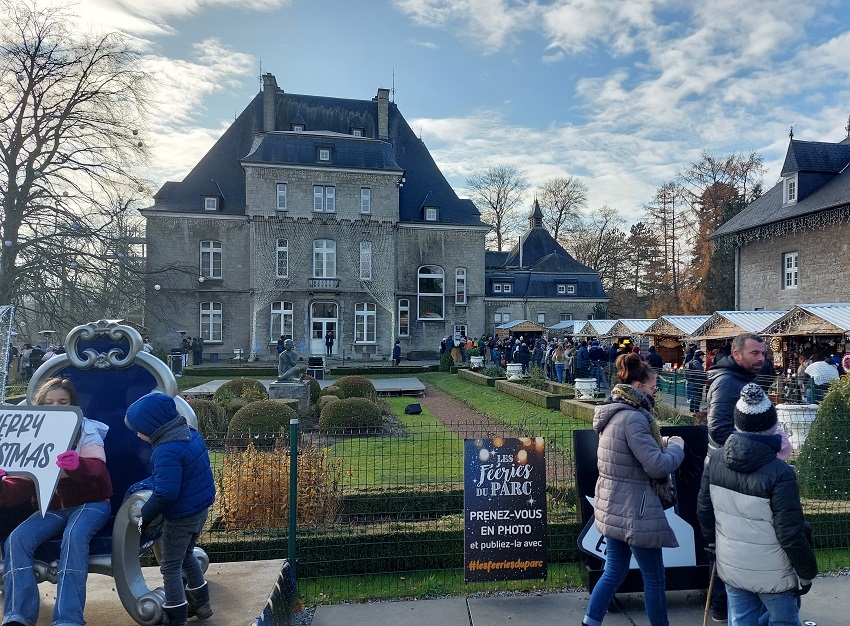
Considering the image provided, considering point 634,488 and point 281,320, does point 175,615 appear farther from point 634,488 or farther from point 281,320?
point 281,320

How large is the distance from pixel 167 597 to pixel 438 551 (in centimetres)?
256

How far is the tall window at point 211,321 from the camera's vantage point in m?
32.8

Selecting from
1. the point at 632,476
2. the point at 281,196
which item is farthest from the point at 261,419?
the point at 281,196

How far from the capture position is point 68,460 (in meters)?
3.35

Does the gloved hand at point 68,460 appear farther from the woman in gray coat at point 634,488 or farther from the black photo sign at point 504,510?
the woman in gray coat at point 634,488

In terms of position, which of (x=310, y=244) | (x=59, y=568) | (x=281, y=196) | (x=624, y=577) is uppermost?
(x=281, y=196)

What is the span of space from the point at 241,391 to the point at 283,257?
19190 millimetres

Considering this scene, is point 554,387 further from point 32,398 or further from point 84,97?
point 84,97

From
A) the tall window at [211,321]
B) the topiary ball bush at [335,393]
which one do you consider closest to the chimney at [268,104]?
the tall window at [211,321]

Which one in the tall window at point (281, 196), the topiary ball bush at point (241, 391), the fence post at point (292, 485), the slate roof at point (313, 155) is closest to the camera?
the fence post at point (292, 485)

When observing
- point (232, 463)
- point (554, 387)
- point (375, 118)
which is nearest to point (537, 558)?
point (232, 463)

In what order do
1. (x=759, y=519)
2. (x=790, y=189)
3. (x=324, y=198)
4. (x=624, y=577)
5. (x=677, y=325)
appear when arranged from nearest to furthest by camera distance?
1. (x=759, y=519)
2. (x=624, y=577)
3. (x=677, y=325)
4. (x=790, y=189)
5. (x=324, y=198)

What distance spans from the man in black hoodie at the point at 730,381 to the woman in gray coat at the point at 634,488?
0.48 metres

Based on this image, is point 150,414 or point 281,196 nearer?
point 150,414
